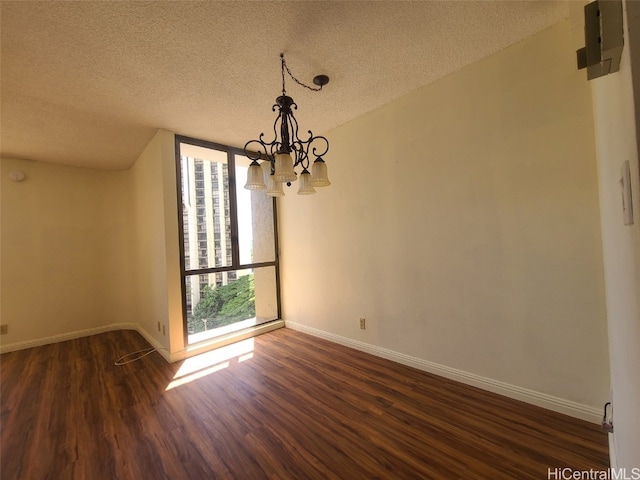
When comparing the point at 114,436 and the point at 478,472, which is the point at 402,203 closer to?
the point at 478,472

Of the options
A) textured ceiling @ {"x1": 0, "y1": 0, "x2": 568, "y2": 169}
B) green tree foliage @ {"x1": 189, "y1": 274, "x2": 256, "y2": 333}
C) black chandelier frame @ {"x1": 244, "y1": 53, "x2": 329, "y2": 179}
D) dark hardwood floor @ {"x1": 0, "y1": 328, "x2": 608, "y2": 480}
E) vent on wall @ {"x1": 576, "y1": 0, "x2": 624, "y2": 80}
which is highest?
textured ceiling @ {"x1": 0, "y1": 0, "x2": 568, "y2": 169}

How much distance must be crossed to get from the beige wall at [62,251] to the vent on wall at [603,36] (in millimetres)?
5066

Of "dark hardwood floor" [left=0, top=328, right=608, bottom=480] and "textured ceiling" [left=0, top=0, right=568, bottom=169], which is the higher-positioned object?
"textured ceiling" [left=0, top=0, right=568, bottom=169]

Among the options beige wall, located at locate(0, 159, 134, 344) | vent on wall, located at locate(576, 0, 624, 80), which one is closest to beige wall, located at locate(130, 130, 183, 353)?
beige wall, located at locate(0, 159, 134, 344)

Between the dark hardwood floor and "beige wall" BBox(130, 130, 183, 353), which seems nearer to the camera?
the dark hardwood floor

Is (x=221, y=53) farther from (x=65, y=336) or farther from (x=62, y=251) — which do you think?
(x=65, y=336)

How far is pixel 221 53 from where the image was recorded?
5.81 feet

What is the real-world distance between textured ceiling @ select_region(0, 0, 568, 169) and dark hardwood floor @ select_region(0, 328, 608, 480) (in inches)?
99.4

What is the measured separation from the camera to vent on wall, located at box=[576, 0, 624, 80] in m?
0.47

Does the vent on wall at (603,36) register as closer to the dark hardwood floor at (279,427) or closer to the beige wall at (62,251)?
the dark hardwood floor at (279,427)

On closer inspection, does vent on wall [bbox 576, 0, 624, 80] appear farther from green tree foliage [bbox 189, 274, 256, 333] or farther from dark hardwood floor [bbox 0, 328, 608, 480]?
green tree foliage [bbox 189, 274, 256, 333]

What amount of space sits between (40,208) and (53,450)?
11.2 feet

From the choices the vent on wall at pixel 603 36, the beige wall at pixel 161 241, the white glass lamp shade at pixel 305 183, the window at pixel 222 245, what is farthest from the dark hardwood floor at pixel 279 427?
the vent on wall at pixel 603 36

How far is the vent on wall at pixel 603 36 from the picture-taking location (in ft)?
1.54
